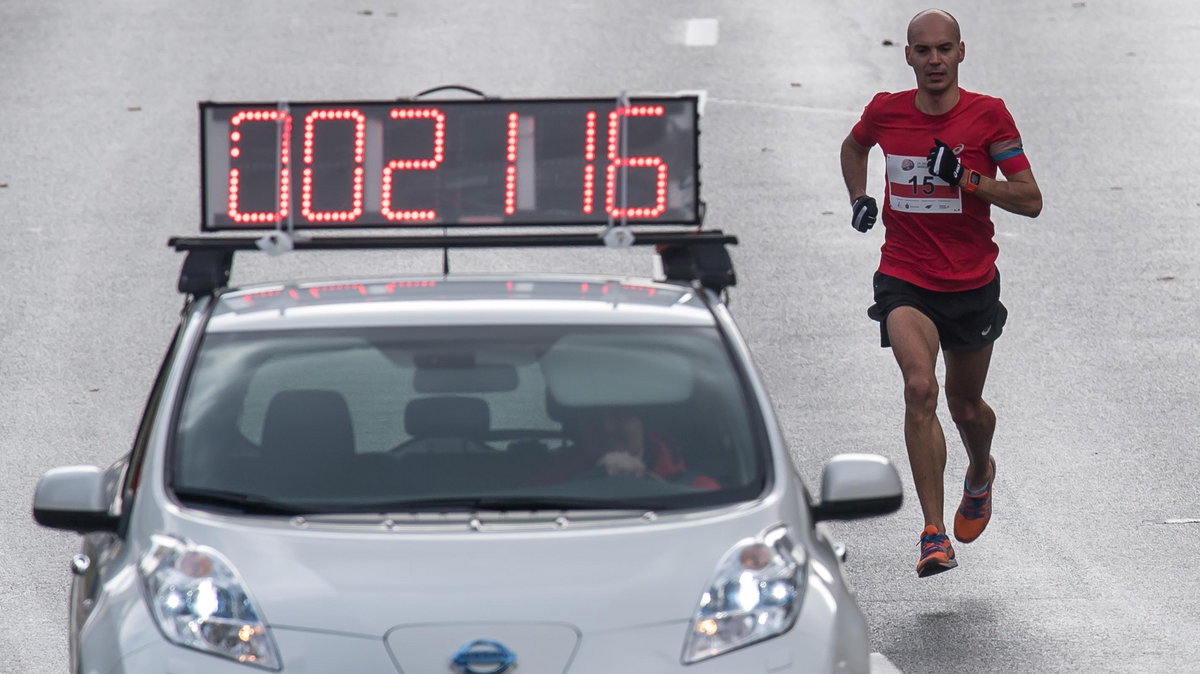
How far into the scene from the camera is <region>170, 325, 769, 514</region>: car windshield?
541cm

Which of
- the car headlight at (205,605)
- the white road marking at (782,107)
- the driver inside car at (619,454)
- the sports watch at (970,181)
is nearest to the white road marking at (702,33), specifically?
the white road marking at (782,107)

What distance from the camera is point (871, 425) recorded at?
36.3ft

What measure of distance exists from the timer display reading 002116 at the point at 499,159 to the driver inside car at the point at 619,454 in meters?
1.94

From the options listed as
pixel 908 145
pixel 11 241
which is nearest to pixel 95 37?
pixel 11 241

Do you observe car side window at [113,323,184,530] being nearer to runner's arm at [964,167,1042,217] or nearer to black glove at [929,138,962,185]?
black glove at [929,138,962,185]

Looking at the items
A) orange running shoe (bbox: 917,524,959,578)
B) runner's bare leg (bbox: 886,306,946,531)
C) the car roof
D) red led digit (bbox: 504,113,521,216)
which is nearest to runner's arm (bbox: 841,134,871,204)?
runner's bare leg (bbox: 886,306,946,531)

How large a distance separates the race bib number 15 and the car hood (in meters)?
3.55

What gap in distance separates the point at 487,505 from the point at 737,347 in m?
0.98

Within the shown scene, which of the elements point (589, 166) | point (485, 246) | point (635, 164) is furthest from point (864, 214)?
point (485, 246)

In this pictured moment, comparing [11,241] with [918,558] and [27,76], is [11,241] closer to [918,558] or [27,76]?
[27,76]

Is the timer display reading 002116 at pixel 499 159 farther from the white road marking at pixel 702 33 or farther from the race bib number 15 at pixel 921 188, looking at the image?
the white road marking at pixel 702 33

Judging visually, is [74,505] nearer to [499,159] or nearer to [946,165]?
[499,159]

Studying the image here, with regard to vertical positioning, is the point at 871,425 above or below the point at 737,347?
below

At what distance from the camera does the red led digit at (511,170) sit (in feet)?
25.1
